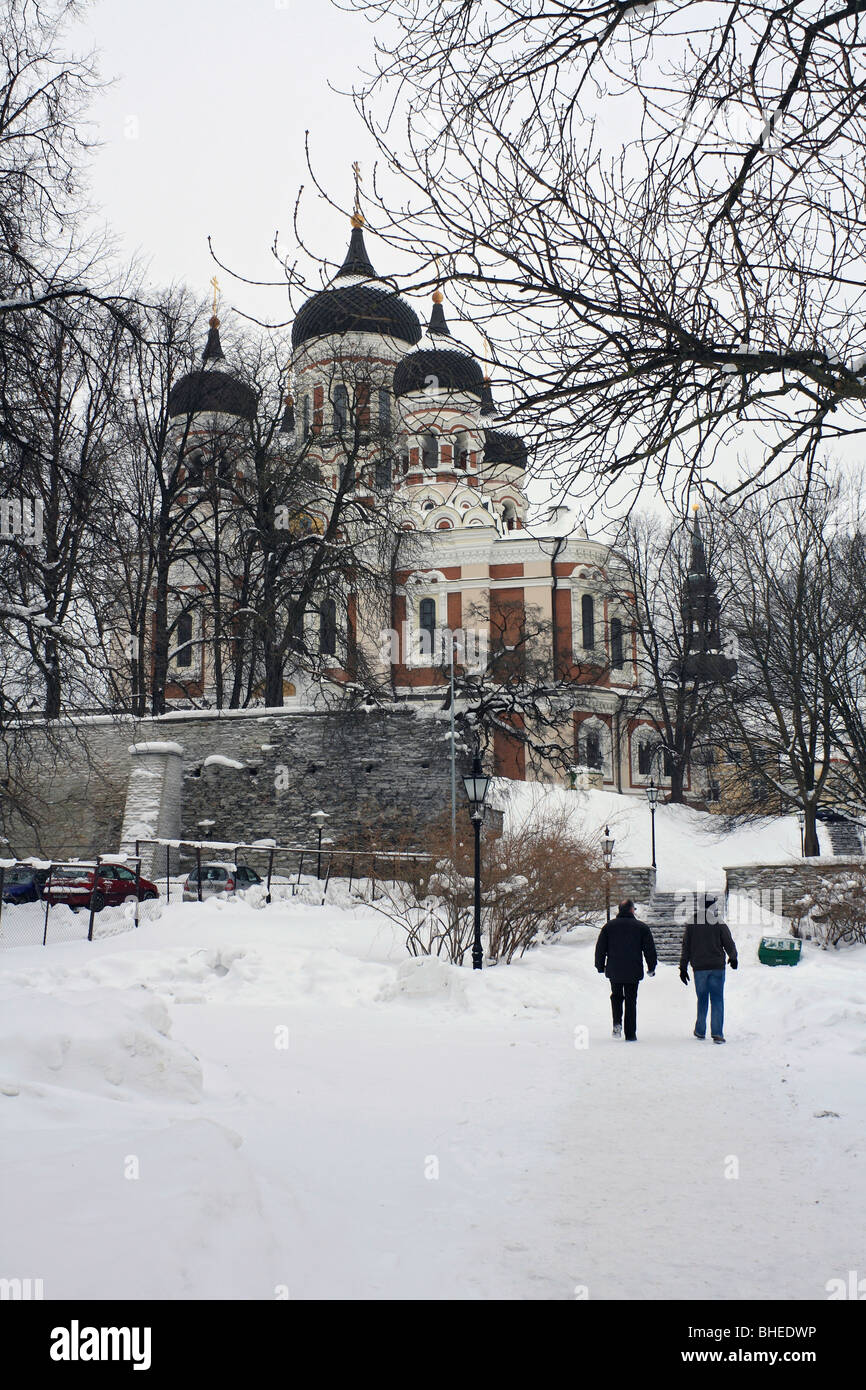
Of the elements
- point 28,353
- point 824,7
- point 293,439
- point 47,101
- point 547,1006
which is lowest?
point 547,1006

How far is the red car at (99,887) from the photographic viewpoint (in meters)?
23.7

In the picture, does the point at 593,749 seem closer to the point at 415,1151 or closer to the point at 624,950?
the point at 624,950

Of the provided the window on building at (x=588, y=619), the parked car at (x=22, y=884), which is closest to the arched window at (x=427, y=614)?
the window on building at (x=588, y=619)

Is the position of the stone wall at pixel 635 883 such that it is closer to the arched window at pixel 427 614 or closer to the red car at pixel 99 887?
the red car at pixel 99 887

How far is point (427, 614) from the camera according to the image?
53.5m

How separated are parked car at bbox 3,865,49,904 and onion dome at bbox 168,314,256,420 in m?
14.1

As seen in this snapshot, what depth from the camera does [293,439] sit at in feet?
122

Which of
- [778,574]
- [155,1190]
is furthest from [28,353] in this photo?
[778,574]

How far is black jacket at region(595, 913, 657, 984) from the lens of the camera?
A: 12.1 m

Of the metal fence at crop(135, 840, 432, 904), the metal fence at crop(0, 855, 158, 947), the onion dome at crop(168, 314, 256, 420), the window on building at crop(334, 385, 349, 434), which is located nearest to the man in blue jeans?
the metal fence at crop(0, 855, 158, 947)

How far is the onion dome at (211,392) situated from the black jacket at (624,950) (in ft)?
77.0
